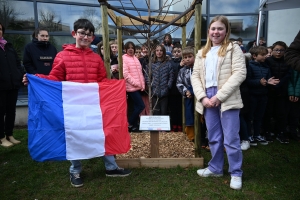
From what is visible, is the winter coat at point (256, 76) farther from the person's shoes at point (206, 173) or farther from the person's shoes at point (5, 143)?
the person's shoes at point (5, 143)

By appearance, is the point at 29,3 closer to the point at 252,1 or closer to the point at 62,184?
the point at 62,184

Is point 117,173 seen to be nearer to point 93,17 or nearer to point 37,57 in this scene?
point 37,57

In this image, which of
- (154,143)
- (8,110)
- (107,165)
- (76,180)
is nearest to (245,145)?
(154,143)

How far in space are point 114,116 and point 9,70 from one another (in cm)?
262

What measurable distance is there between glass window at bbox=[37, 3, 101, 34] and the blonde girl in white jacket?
552cm

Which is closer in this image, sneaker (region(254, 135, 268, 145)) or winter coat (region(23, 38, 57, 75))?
winter coat (region(23, 38, 57, 75))

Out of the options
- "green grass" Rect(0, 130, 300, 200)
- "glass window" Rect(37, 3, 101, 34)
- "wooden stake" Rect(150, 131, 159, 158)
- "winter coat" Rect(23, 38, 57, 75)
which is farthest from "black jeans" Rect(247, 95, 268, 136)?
"glass window" Rect(37, 3, 101, 34)

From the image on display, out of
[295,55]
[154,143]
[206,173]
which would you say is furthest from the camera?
[154,143]

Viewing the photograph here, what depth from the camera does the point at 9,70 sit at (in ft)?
14.5

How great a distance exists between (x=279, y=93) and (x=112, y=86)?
11.1ft

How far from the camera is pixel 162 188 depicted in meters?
2.94

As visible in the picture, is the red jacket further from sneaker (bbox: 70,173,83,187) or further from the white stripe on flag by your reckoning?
sneaker (bbox: 70,173,83,187)

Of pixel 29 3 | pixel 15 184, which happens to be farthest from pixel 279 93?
pixel 29 3

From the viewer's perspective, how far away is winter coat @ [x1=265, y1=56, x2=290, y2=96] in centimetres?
455
